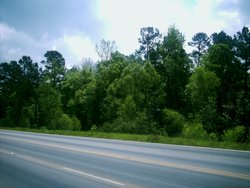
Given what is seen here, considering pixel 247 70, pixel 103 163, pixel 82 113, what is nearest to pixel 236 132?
pixel 103 163

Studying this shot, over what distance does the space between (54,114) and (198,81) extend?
116 ft

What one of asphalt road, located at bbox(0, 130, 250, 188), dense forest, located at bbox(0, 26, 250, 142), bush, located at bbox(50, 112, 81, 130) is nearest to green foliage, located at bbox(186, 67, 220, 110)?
dense forest, located at bbox(0, 26, 250, 142)

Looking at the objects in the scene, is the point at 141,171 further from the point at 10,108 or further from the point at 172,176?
the point at 10,108

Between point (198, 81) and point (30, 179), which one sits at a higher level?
point (198, 81)

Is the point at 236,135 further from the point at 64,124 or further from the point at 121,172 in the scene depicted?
the point at 64,124

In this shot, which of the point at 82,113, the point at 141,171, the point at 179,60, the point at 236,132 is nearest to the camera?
the point at 141,171

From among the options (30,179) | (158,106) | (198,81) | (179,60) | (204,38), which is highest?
(204,38)

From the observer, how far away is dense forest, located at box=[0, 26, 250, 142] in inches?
2125

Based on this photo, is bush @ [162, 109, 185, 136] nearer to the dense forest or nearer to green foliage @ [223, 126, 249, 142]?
the dense forest

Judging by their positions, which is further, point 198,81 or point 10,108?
point 10,108

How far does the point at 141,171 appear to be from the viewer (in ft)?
36.7

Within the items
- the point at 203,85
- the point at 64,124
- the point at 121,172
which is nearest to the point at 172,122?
the point at 203,85

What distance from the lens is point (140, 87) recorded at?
60.2 m

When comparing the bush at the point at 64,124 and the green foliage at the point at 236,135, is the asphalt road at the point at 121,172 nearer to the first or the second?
the green foliage at the point at 236,135
